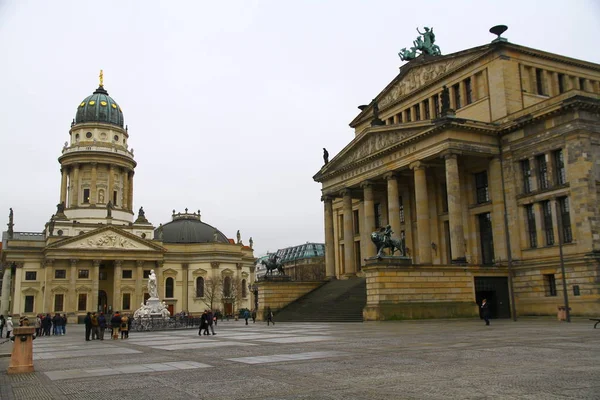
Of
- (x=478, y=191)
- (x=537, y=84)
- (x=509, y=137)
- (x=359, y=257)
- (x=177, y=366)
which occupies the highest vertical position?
(x=537, y=84)

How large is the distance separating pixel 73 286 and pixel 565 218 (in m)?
75.0

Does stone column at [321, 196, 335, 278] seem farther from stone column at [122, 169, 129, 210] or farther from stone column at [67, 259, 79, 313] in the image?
stone column at [122, 169, 129, 210]

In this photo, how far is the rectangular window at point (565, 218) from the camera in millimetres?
40325

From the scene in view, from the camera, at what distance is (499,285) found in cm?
4306

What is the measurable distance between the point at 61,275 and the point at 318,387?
8955cm

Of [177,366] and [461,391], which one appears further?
[177,366]

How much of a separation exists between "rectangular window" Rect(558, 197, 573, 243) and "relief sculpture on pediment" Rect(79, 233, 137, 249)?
72704 millimetres

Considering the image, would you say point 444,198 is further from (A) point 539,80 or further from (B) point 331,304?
(B) point 331,304

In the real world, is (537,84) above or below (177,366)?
above

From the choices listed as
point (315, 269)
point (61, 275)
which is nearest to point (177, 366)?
point (61, 275)

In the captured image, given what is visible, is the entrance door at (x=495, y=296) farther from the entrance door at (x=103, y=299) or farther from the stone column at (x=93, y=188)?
the stone column at (x=93, y=188)

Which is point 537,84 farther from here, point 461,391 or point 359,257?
point 461,391

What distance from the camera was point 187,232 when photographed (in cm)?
11188

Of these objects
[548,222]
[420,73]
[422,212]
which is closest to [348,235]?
[422,212]
